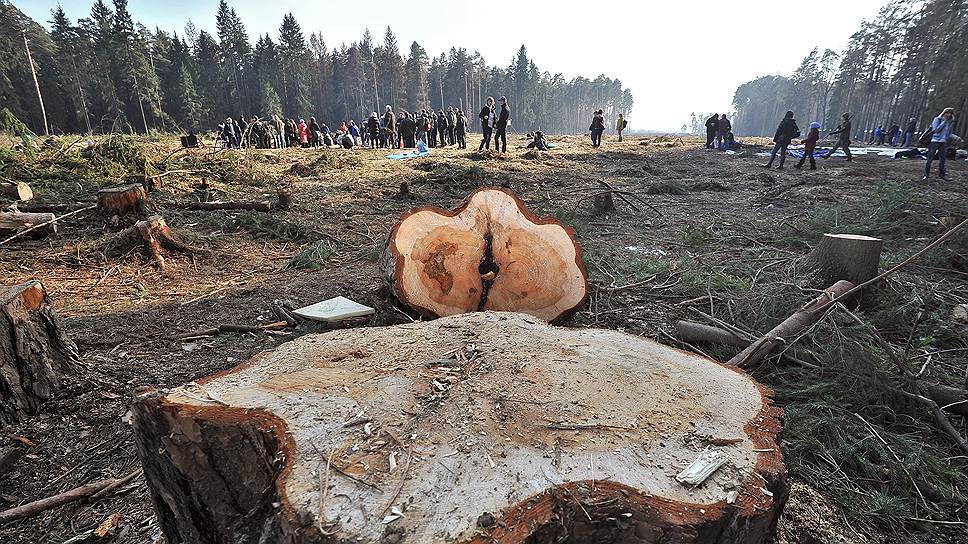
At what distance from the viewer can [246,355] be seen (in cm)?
335

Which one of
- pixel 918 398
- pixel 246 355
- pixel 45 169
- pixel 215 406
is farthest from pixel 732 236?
pixel 45 169

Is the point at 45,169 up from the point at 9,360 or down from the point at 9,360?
up

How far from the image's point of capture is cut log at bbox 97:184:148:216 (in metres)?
6.10

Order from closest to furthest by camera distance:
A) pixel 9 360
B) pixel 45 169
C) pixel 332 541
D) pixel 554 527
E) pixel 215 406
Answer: pixel 332 541, pixel 554 527, pixel 215 406, pixel 9 360, pixel 45 169

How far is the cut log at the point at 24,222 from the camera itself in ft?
18.8

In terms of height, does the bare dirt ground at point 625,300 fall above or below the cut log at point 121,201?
below

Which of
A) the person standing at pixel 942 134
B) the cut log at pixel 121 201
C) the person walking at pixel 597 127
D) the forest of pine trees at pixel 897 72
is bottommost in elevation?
the cut log at pixel 121 201

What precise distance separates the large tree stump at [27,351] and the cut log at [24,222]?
4.21m

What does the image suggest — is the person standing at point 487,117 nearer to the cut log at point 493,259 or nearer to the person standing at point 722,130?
the person standing at point 722,130

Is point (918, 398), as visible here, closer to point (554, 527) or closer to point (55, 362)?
point (554, 527)

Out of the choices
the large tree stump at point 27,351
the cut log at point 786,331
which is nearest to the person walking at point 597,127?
the cut log at point 786,331

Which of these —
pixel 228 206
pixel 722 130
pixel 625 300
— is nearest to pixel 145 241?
pixel 228 206

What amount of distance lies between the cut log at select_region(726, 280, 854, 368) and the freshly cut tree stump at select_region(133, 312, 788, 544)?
3.30ft

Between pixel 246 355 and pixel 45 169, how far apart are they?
910 centimetres
